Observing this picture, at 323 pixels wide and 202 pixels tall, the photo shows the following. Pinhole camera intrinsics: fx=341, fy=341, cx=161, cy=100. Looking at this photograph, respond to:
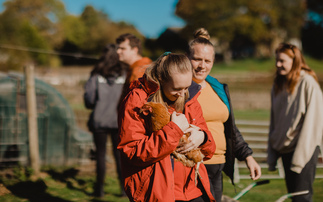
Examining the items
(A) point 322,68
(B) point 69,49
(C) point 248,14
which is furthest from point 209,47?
(B) point 69,49

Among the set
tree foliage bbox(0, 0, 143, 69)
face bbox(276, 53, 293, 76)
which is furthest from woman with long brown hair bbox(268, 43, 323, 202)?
tree foliage bbox(0, 0, 143, 69)

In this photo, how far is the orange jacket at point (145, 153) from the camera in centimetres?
199

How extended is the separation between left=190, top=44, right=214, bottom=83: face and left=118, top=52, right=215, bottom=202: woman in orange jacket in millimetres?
659

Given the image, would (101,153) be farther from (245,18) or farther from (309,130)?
(245,18)

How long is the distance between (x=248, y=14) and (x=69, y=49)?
3786cm

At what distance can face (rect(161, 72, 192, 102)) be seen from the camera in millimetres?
2072

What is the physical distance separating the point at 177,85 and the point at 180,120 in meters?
0.21

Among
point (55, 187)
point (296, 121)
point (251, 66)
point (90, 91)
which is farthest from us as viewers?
point (251, 66)

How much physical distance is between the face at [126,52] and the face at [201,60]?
1545mm

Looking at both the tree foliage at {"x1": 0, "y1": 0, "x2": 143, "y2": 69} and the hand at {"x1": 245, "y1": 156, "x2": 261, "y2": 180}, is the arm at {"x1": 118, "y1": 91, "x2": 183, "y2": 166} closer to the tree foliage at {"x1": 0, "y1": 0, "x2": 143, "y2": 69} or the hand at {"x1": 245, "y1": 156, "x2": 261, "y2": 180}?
the hand at {"x1": 245, "y1": 156, "x2": 261, "y2": 180}

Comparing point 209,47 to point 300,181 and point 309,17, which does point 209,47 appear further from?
point 309,17

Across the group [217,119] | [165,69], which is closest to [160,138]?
[165,69]

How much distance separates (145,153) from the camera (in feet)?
6.49

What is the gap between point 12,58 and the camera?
24.3m
